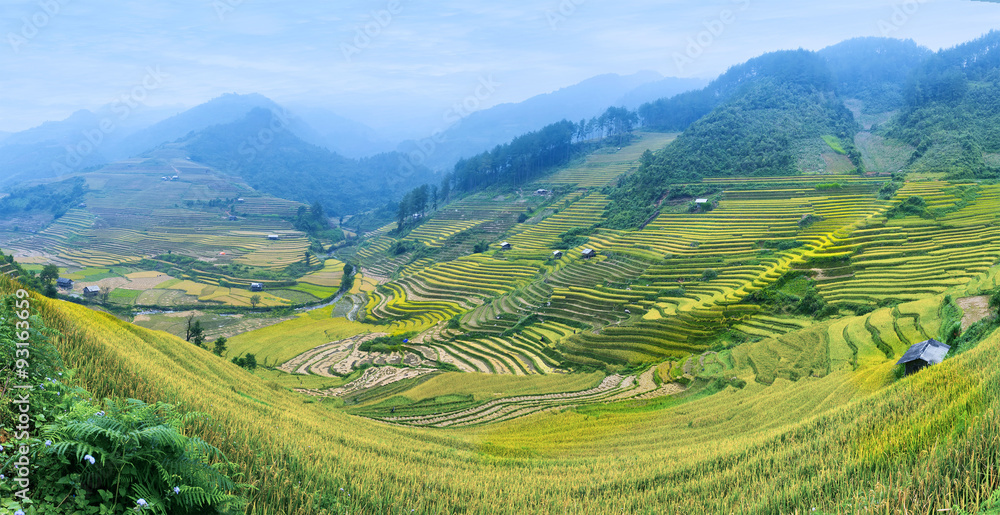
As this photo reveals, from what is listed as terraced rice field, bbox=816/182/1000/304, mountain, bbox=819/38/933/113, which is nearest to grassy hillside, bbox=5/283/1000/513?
terraced rice field, bbox=816/182/1000/304

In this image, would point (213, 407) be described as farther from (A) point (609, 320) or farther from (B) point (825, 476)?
(A) point (609, 320)

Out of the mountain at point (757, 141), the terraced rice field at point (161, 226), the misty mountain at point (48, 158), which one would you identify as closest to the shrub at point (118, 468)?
the mountain at point (757, 141)

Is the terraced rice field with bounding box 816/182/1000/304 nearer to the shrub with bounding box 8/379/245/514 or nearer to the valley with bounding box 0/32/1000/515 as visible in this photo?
the valley with bounding box 0/32/1000/515

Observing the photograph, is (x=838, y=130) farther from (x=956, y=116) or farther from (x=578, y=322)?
(x=578, y=322)

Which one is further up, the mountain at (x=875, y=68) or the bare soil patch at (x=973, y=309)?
the mountain at (x=875, y=68)

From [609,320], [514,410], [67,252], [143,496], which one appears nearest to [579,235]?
[609,320]

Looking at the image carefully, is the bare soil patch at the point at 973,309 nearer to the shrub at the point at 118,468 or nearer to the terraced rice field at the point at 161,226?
the shrub at the point at 118,468
